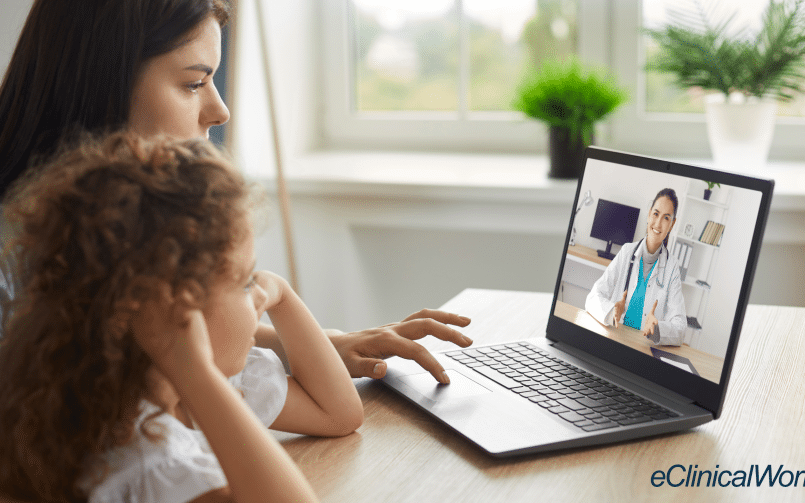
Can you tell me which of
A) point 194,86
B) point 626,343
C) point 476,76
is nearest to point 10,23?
point 194,86

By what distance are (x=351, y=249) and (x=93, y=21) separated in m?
1.15

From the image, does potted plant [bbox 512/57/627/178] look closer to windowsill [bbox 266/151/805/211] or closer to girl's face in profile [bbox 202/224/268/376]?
windowsill [bbox 266/151/805/211]

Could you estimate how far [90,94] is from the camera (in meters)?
0.83

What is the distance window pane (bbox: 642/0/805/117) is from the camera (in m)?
1.68

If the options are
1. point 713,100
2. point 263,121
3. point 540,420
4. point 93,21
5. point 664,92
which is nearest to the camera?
point 540,420

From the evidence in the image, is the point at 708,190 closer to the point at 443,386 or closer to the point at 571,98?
the point at 443,386

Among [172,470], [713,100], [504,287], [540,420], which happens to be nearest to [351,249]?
[504,287]

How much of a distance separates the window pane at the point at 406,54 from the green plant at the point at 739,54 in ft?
1.83

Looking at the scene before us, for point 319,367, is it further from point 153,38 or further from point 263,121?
point 263,121

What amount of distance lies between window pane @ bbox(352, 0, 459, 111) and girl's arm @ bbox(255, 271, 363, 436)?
1.37 metres

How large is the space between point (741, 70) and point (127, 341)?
145 cm

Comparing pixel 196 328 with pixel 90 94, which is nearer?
pixel 196 328

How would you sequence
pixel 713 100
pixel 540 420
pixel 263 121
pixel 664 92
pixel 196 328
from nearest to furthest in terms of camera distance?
pixel 196 328
pixel 540 420
pixel 713 100
pixel 664 92
pixel 263 121

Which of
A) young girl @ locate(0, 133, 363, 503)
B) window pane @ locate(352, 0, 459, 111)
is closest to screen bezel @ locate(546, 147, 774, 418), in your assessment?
young girl @ locate(0, 133, 363, 503)
